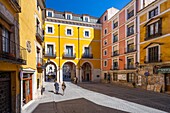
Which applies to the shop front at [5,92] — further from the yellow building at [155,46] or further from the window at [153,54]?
the window at [153,54]

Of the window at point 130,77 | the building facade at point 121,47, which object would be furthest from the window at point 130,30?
the window at point 130,77

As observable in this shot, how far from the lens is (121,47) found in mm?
24422

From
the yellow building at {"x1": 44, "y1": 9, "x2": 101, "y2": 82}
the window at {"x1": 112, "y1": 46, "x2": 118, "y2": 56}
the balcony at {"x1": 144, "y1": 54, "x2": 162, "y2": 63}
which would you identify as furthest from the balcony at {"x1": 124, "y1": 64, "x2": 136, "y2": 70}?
the yellow building at {"x1": 44, "y1": 9, "x2": 101, "y2": 82}

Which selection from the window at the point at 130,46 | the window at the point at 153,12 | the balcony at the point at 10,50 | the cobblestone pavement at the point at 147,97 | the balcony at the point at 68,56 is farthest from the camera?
the balcony at the point at 68,56

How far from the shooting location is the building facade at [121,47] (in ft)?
69.8

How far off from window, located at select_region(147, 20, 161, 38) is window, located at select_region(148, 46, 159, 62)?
1691 mm

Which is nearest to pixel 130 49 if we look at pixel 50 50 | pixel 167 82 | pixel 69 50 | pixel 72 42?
pixel 167 82

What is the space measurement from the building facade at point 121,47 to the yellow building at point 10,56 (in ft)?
56.2

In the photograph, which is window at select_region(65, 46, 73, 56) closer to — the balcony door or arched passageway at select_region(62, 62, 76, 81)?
arched passageway at select_region(62, 62, 76, 81)

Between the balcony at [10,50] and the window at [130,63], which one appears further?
the window at [130,63]

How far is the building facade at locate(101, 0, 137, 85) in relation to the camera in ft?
69.8

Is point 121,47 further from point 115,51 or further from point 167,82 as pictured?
point 167,82

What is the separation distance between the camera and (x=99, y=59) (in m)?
31.9

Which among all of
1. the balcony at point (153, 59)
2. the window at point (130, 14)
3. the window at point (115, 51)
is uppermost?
the window at point (130, 14)
